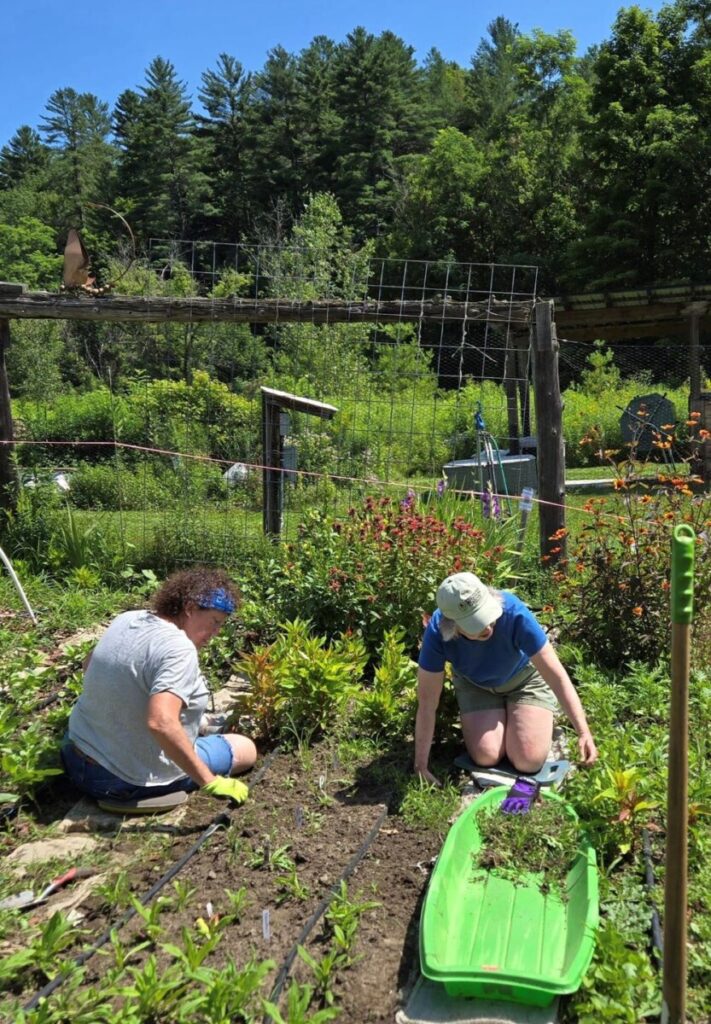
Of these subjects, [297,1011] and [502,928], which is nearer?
[297,1011]

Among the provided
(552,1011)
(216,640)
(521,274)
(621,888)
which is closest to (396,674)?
(216,640)

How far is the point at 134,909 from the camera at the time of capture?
105 inches

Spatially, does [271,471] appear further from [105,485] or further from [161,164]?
[161,164]

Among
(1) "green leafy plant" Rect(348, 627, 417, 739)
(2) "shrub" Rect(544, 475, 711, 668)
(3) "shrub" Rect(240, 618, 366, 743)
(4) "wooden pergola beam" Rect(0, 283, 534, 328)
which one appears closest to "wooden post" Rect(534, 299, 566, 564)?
(4) "wooden pergola beam" Rect(0, 283, 534, 328)

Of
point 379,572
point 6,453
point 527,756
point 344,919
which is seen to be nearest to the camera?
point 344,919

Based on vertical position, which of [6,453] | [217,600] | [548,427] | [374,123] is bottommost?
[217,600]

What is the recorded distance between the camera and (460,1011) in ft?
7.72

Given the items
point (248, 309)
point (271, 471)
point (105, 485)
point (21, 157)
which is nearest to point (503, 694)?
point (271, 471)

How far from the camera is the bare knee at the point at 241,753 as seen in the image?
3668 millimetres

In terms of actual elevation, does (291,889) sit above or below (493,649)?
below

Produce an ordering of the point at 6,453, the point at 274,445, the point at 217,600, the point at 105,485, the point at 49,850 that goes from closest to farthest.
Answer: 1. the point at 49,850
2. the point at 217,600
3. the point at 274,445
4. the point at 6,453
5. the point at 105,485

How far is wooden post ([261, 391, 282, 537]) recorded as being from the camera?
648 centimetres

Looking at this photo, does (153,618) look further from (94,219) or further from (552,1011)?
(94,219)

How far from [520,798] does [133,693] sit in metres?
1.46
